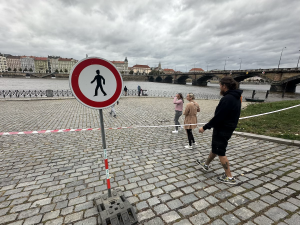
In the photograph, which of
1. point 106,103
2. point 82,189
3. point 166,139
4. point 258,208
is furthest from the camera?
point 166,139

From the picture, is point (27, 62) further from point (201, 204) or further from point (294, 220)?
point (294, 220)

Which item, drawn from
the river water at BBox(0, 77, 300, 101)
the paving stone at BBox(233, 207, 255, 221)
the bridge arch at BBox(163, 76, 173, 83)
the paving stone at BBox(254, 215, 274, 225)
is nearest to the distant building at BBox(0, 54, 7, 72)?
the river water at BBox(0, 77, 300, 101)

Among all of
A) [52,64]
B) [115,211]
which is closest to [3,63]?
[52,64]

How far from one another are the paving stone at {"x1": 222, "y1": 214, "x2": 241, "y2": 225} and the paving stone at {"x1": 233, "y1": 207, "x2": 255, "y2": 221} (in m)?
0.08

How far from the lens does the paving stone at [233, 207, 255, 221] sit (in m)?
2.27

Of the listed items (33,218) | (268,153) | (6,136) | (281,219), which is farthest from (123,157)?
(6,136)

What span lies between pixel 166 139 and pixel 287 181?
3326 mm

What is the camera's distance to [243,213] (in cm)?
234

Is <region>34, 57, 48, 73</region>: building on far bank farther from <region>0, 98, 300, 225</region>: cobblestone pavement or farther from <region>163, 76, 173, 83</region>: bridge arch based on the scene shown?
<region>0, 98, 300, 225</region>: cobblestone pavement

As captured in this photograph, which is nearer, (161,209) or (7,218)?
(7,218)

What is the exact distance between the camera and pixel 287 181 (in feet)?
10.1

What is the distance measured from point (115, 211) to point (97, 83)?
1.80m

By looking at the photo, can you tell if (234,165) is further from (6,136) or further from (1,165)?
(6,136)

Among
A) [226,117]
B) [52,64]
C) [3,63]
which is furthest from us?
[52,64]
